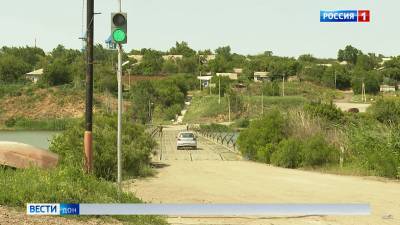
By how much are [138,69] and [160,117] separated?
67.9 metres

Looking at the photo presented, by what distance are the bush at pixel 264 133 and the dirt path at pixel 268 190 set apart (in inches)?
271

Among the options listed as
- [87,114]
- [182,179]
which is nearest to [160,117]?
[182,179]

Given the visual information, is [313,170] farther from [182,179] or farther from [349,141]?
[182,179]

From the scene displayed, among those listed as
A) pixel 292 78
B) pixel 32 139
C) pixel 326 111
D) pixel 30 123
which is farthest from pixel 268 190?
pixel 292 78

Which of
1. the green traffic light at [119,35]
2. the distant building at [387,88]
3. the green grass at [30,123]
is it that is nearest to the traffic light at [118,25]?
the green traffic light at [119,35]

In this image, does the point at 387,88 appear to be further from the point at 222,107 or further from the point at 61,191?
the point at 61,191

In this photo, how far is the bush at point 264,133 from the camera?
3269 cm

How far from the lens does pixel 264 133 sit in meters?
32.9

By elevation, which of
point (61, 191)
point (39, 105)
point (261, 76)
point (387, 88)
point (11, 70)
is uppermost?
point (11, 70)

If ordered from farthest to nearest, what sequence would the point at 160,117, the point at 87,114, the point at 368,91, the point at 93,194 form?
the point at 368,91 < the point at 160,117 < the point at 87,114 < the point at 93,194

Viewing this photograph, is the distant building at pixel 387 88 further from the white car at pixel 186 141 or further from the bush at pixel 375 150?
the bush at pixel 375 150

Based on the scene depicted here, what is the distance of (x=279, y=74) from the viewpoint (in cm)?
17462

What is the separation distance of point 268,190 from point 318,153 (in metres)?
10.7

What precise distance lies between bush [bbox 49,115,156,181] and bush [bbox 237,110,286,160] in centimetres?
941
